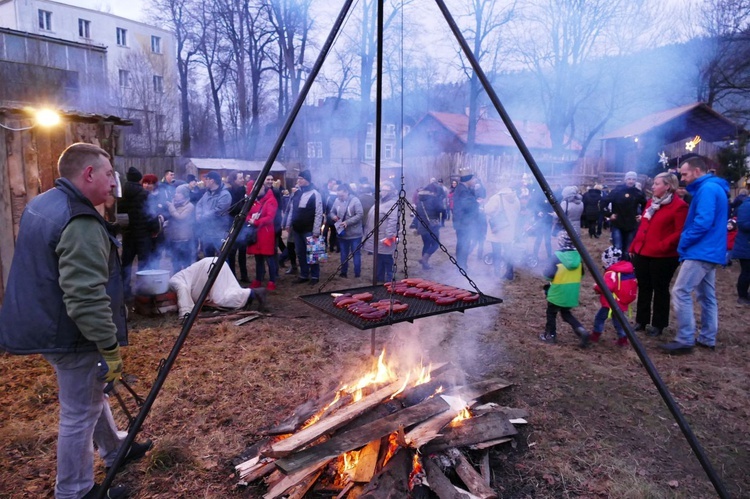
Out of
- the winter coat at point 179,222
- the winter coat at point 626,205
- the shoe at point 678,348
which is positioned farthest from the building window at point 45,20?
the shoe at point 678,348

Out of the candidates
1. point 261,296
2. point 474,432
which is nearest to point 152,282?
point 261,296

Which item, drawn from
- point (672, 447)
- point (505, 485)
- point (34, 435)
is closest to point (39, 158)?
point (34, 435)

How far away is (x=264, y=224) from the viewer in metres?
7.77

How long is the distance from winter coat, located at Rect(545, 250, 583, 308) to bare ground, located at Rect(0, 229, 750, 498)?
0.63 m

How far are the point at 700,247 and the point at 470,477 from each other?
384cm

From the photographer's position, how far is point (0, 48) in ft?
51.6

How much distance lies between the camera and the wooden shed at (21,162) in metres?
5.14

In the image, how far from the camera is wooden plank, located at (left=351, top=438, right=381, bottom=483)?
2.84 meters

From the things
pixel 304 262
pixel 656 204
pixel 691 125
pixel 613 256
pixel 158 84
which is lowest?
pixel 304 262

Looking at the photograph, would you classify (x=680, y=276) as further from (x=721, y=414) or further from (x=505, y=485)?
(x=505, y=485)

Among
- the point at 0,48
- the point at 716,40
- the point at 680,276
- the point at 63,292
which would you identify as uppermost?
the point at 0,48

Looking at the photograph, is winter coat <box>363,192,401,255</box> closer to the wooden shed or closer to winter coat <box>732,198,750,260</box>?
the wooden shed

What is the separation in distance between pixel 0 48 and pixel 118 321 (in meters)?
18.7

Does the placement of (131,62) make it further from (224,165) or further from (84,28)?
(84,28)
